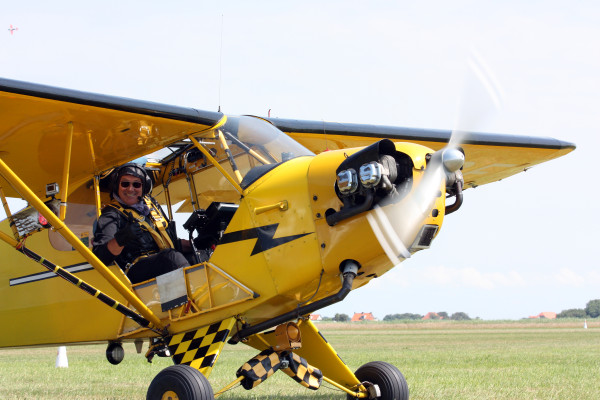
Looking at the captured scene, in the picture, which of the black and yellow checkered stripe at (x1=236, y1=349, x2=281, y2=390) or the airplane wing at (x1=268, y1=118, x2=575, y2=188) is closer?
the black and yellow checkered stripe at (x1=236, y1=349, x2=281, y2=390)

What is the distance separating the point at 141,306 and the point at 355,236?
235 cm

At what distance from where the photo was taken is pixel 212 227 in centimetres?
774

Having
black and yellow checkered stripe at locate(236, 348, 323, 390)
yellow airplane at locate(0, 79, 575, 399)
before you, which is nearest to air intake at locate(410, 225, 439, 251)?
yellow airplane at locate(0, 79, 575, 399)

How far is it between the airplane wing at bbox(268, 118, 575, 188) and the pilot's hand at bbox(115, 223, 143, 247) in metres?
2.94

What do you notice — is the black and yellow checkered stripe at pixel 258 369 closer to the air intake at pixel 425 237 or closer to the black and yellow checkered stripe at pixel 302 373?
the black and yellow checkered stripe at pixel 302 373

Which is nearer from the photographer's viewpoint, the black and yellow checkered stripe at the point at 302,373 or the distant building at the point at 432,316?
the black and yellow checkered stripe at the point at 302,373

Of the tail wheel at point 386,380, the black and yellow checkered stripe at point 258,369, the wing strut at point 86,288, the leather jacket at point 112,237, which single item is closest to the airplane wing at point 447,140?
the leather jacket at point 112,237

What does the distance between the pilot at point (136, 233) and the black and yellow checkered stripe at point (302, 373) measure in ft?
4.88

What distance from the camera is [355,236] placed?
625 centimetres

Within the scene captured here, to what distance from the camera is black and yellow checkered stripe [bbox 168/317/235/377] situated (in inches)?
261

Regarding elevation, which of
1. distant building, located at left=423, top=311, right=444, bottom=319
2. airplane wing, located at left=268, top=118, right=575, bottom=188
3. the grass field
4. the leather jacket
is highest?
airplane wing, located at left=268, top=118, right=575, bottom=188

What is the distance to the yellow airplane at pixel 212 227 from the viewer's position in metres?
6.17

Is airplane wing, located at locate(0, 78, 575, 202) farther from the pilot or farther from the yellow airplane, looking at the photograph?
the pilot

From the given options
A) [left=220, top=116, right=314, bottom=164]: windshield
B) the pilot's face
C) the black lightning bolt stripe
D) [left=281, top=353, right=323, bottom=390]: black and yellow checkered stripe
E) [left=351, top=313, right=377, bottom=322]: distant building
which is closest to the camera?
the black lightning bolt stripe
